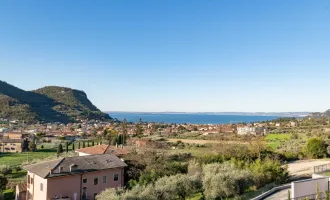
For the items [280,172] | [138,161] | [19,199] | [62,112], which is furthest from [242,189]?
[62,112]

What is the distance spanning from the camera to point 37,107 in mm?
142125

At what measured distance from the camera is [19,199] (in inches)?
1033

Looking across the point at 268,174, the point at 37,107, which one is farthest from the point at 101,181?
the point at 37,107

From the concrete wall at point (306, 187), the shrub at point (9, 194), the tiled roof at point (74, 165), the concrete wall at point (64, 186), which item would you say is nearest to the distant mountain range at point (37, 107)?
the shrub at point (9, 194)

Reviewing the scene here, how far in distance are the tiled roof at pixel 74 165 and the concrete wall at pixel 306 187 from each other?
56.4ft

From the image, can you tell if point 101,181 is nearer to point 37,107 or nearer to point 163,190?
point 163,190

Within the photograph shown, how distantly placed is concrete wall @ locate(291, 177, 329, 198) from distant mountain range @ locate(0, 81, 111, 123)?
123424mm

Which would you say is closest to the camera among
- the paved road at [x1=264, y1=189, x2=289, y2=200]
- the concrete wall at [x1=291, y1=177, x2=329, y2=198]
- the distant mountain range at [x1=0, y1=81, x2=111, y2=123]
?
the concrete wall at [x1=291, y1=177, x2=329, y2=198]

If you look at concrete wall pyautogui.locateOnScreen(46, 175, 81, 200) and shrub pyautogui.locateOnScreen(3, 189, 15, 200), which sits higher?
concrete wall pyautogui.locateOnScreen(46, 175, 81, 200)

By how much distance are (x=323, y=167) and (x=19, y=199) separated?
27.2m

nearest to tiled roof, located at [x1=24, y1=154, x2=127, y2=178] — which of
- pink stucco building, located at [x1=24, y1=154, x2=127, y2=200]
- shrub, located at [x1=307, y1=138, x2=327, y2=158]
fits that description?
pink stucco building, located at [x1=24, y1=154, x2=127, y2=200]

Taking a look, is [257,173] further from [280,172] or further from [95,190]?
[95,190]

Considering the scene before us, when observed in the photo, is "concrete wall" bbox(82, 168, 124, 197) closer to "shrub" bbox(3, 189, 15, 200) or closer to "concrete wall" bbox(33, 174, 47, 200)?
"concrete wall" bbox(33, 174, 47, 200)

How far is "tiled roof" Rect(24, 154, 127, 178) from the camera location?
79.6 ft
